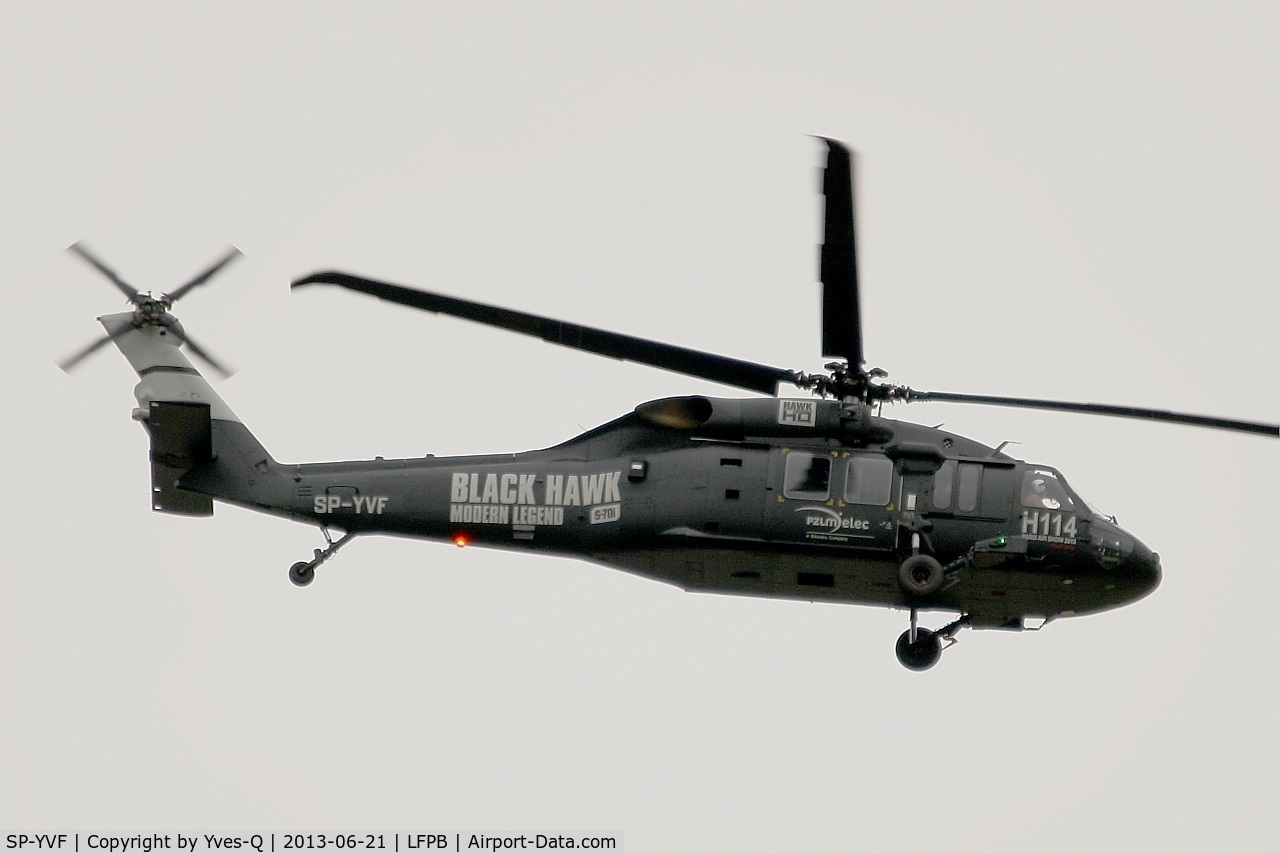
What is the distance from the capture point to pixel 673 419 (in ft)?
58.2

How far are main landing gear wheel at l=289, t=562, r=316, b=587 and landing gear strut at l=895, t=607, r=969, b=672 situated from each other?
6.98 m

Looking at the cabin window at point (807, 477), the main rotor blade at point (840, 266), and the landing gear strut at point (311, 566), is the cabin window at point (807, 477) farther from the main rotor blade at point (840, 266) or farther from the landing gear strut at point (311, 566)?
the landing gear strut at point (311, 566)

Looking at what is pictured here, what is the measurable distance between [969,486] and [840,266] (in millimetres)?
3633

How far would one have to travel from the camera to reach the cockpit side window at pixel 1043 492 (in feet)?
56.5

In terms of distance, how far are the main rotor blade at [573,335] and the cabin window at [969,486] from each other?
7.81ft

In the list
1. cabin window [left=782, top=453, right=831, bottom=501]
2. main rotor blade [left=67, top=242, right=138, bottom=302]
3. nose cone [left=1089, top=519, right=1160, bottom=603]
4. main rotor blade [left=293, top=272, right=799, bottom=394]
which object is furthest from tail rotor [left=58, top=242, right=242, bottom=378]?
nose cone [left=1089, top=519, right=1160, bottom=603]

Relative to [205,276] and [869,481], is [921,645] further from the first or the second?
[205,276]

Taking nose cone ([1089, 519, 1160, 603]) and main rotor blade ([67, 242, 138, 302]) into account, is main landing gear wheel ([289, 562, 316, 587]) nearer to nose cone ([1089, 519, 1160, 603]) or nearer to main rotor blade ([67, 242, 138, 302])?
main rotor blade ([67, 242, 138, 302])

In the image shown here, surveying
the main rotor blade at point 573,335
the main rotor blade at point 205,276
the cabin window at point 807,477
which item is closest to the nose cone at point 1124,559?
the cabin window at point 807,477

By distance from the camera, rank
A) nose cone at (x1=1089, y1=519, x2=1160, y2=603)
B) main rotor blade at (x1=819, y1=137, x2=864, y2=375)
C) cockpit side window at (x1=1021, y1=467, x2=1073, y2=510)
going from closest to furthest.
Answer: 1. main rotor blade at (x1=819, y1=137, x2=864, y2=375)
2. nose cone at (x1=1089, y1=519, x2=1160, y2=603)
3. cockpit side window at (x1=1021, y1=467, x2=1073, y2=510)

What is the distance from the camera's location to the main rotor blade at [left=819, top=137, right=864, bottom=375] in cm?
Answer: 1375

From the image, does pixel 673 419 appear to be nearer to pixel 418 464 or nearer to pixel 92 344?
pixel 418 464

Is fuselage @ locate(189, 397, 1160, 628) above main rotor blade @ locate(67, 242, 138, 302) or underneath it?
underneath

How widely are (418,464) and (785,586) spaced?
4.59 m
